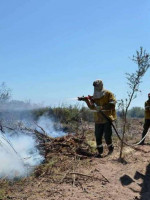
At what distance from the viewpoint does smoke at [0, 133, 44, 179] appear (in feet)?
19.1

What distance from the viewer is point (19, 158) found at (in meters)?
6.28

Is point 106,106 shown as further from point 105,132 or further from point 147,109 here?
point 147,109

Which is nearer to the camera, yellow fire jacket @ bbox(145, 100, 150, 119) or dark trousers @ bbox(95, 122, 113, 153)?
dark trousers @ bbox(95, 122, 113, 153)

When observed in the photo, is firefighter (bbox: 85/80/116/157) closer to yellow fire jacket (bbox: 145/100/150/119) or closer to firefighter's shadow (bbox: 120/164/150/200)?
firefighter's shadow (bbox: 120/164/150/200)

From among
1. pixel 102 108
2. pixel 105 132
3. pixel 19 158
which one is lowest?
pixel 19 158

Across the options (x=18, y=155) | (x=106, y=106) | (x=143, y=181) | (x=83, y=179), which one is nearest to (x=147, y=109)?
(x=106, y=106)

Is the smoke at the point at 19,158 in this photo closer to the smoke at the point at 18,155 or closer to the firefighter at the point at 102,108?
the smoke at the point at 18,155

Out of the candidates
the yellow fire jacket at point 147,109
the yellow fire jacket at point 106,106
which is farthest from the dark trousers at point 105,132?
the yellow fire jacket at point 147,109

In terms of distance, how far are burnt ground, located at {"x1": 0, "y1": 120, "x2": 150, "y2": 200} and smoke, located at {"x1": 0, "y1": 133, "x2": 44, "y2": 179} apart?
33 centimetres

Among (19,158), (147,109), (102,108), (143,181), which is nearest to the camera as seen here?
(143,181)

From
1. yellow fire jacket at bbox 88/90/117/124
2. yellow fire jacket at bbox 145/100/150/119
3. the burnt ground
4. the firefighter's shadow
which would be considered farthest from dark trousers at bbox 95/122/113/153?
yellow fire jacket at bbox 145/100/150/119

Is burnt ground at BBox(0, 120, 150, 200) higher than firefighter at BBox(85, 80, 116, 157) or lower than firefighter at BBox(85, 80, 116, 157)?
lower

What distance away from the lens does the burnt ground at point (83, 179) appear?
15.1 feet

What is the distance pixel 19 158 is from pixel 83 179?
6.01 ft
